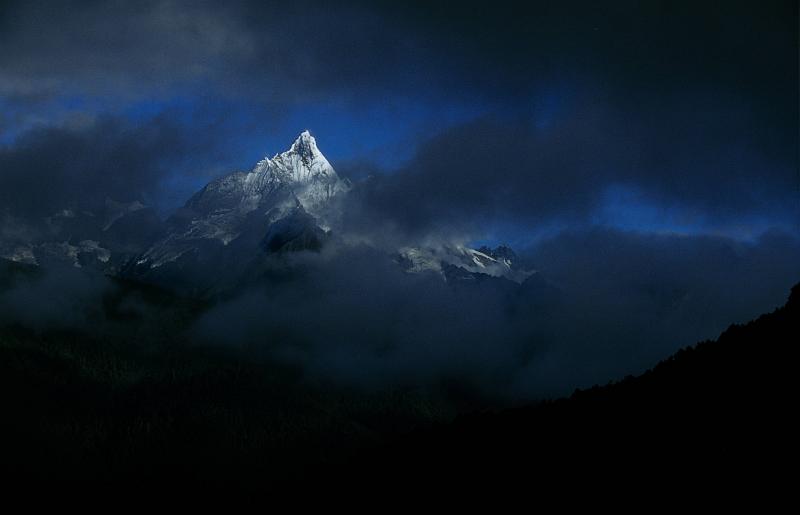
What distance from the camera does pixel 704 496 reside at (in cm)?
10631

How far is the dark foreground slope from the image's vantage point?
112 metres

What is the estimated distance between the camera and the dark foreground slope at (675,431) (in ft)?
369

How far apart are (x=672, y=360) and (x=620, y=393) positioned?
38.0ft

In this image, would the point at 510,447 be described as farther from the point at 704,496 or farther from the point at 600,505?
the point at 704,496

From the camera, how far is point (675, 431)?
133 meters

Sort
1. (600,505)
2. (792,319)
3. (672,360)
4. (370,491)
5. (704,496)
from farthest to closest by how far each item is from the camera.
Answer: (370,491)
(672,360)
(792,319)
(600,505)
(704,496)

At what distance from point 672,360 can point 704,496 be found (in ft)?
223

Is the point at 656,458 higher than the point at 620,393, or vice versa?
the point at 620,393

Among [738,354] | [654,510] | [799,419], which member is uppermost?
[738,354]

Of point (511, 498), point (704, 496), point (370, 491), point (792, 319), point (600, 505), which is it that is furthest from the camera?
point (370, 491)

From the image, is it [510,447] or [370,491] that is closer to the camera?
[510,447]

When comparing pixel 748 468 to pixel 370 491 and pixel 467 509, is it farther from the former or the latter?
pixel 370 491

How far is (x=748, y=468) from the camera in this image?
349 ft

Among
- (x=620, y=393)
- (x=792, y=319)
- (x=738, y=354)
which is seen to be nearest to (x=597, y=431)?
(x=620, y=393)
